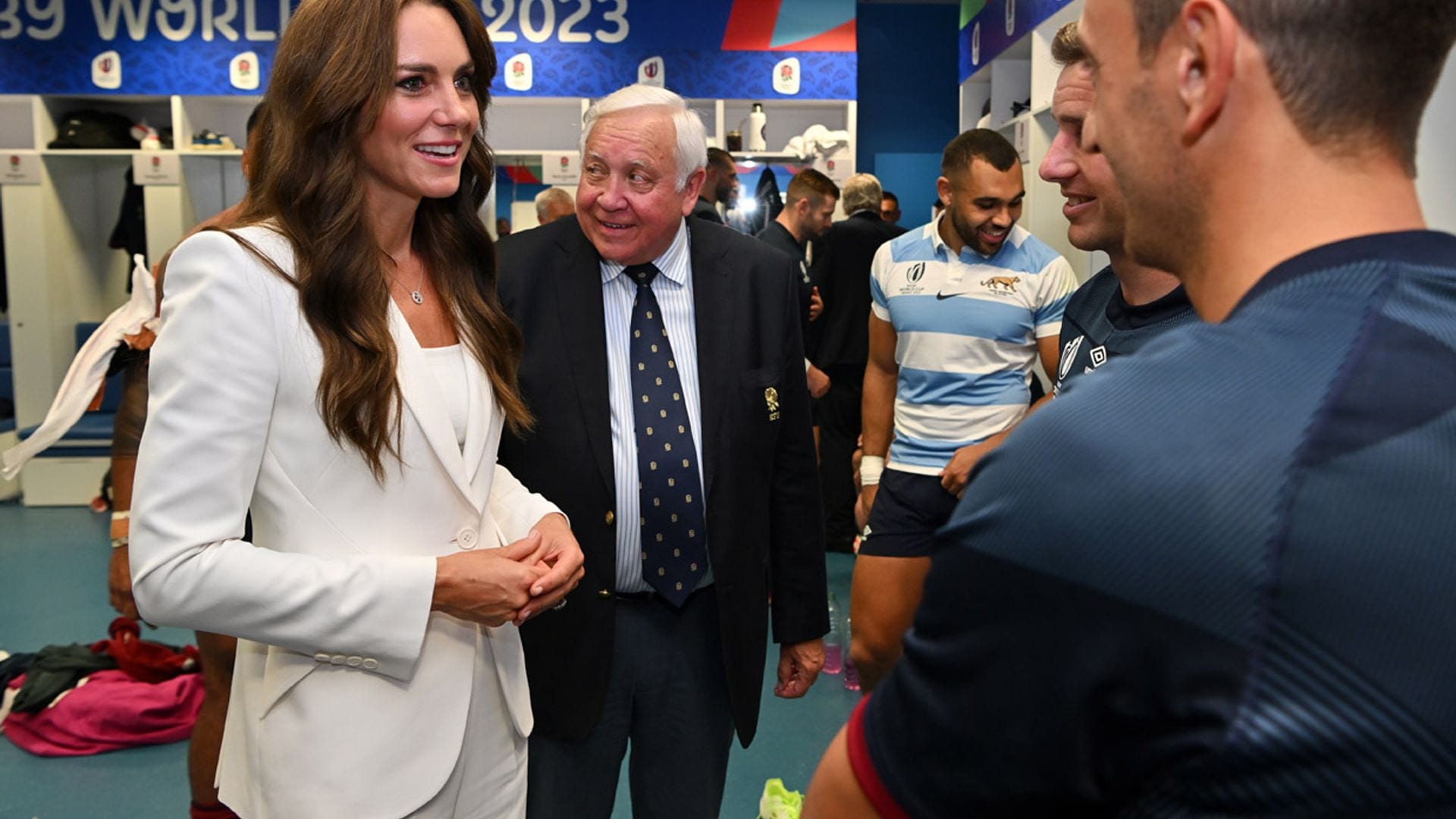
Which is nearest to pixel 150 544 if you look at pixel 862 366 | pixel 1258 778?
pixel 1258 778

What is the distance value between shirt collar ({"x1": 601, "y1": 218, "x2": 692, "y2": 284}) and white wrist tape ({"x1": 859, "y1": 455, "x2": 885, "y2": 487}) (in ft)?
5.78

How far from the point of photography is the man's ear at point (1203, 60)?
0.68 meters

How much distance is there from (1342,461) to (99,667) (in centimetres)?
476

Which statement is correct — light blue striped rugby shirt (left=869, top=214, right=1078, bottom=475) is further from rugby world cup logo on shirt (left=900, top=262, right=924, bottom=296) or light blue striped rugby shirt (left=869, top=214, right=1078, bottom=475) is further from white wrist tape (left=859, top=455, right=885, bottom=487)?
white wrist tape (left=859, top=455, right=885, bottom=487)

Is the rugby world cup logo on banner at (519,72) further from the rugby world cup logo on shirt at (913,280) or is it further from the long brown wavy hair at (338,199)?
the long brown wavy hair at (338,199)

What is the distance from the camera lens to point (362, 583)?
4.94 ft

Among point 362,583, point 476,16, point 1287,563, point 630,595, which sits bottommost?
point 630,595

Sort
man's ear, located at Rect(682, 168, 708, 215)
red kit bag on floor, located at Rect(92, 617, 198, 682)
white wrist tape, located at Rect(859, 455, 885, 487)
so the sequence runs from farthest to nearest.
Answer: red kit bag on floor, located at Rect(92, 617, 198, 682) < white wrist tape, located at Rect(859, 455, 885, 487) < man's ear, located at Rect(682, 168, 708, 215)

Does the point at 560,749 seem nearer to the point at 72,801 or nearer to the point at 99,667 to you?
the point at 72,801

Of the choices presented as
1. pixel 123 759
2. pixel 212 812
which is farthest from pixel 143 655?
pixel 212 812

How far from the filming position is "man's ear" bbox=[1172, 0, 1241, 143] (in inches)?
26.9

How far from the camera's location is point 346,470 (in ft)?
5.10

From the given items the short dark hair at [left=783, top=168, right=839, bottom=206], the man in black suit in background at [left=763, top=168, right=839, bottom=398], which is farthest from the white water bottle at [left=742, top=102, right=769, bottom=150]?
the short dark hair at [left=783, top=168, right=839, bottom=206]

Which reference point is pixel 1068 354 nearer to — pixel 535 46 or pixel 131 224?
pixel 535 46
